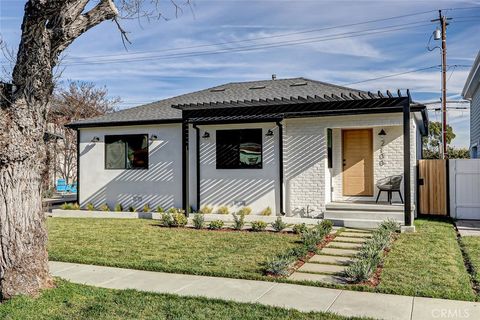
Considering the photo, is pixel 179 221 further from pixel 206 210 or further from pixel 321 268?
pixel 321 268

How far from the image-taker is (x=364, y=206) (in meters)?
10.7

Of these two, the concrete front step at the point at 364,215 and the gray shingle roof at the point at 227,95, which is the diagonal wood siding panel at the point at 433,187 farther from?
the gray shingle roof at the point at 227,95

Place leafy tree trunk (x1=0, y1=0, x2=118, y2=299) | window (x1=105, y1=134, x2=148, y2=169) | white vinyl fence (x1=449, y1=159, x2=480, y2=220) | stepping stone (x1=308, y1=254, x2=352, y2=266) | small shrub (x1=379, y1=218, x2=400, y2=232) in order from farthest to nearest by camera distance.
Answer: window (x1=105, y1=134, x2=148, y2=169)
white vinyl fence (x1=449, y1=159, x2=480, y2=220)
small shrub (x1=379, y1=218, x2=400, y2=232)
stepping stone (x1=308, y1=254, x2=352, y2=266)
leafy tree trunk (x1=0, y1=0, x2=118, y2=299)

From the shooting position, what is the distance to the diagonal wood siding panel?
38.4 feet

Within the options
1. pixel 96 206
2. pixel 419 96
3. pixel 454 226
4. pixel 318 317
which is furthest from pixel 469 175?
pixel 419 96

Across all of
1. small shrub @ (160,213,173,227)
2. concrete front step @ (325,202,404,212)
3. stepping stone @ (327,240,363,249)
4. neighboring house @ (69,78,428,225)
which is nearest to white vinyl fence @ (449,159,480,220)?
neighboring house @ (69,78,428,225)

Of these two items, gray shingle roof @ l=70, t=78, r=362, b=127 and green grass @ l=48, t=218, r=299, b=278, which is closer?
green grass @ l=48, t=218, r=299, b=278

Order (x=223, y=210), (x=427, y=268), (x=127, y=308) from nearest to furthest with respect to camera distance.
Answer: (x=127, y=308) < (x=427, y=268) < (x=223, y=210)

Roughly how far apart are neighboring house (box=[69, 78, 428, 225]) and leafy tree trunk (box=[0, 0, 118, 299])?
6225 millimetres

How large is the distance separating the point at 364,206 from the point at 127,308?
770 centimetres

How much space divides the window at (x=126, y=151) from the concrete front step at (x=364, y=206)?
6345 mm

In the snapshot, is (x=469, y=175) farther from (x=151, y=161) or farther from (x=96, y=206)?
(x=96, y=206)

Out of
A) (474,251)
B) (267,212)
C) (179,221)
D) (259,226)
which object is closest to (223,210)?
(267,212)

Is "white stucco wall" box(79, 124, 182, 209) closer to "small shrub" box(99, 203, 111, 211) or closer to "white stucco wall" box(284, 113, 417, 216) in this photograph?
"small shrub" box(99, 203, 111, 211)
